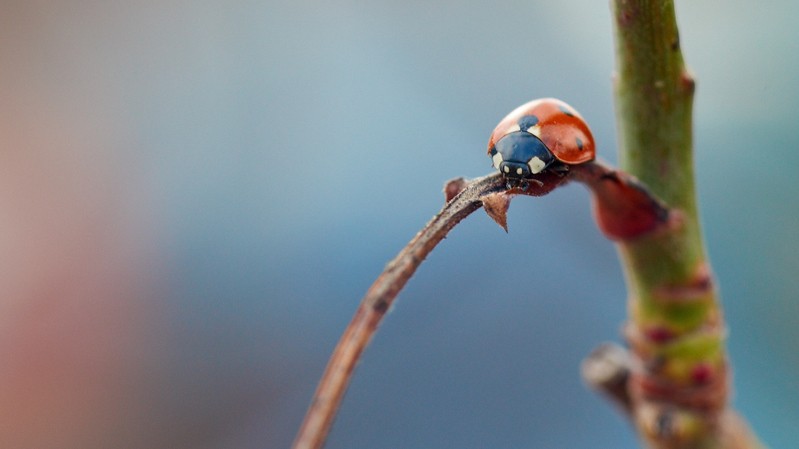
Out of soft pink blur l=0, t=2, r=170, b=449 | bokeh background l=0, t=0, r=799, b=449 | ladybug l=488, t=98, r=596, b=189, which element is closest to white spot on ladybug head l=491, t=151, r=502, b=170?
ladybug l=488, t=98, r=596, b=189

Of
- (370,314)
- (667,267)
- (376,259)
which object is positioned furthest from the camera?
(376,259)

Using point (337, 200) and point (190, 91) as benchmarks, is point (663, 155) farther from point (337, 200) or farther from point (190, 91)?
point (190, 91)

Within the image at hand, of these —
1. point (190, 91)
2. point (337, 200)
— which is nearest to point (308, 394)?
point (337, 200)

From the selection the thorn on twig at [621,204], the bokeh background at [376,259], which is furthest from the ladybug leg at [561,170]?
the bokeh background at [376,259]

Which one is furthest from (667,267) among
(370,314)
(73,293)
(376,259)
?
(73,293)

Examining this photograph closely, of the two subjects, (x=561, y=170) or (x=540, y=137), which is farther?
(x=540, y=137)

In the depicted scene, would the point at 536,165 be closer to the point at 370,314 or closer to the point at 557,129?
the point at 557,129

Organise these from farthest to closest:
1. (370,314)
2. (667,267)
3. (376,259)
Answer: (376,259) < (667,267) < (370,314)
